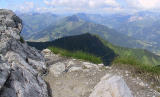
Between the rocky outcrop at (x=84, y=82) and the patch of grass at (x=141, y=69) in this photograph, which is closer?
the rocky outcrop at (x=84, y=82)

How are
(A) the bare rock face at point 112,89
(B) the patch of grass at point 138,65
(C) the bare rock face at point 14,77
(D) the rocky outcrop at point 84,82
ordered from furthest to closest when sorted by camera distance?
1. (B) the patch of grass at point 138,65
2. (D) the rocky outcrop at point 84,82
3. (A) the bare rock face at point 112,89
4. (C) the bare rock face at point 14,77

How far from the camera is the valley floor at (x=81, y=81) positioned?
27.6 ft

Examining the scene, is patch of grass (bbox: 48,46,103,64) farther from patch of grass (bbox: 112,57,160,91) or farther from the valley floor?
patch of grass (bbox: 112,57,160,91)

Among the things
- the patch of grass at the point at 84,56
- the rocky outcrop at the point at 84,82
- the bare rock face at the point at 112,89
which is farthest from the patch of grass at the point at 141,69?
the bare rock face at the point at 112,89

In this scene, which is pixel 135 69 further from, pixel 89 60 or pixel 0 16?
pixel 0 16

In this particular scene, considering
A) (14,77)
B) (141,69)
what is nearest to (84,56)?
(141,69)

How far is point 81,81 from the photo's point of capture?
31.5 ft

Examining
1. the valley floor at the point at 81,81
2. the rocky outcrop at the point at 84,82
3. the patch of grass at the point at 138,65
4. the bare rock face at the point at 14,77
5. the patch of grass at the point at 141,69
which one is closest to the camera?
the bare rock face at the point at 14,77

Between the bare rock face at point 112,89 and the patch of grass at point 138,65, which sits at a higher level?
the bare rock face at point 112,89

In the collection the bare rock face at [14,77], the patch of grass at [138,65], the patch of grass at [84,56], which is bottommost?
the patch of grass at [84,56]

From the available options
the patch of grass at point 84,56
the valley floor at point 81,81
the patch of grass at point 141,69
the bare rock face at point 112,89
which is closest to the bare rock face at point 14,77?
the valley floor at point 81,81

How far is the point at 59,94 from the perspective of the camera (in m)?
8.23

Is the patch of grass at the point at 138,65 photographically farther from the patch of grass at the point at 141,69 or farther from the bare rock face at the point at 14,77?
the bare rock face at the point at 14,77

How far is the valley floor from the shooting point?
8398 millimetres
